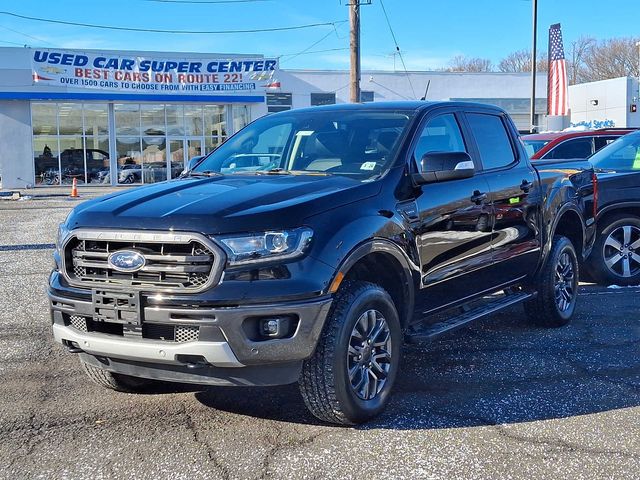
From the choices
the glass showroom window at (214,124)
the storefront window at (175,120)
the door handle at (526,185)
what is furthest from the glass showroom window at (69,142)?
the door handle at (526,185)

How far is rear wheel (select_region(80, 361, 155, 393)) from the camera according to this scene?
4698mm

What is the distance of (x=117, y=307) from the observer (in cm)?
385

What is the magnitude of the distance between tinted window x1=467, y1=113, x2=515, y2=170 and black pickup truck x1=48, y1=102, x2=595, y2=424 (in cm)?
10

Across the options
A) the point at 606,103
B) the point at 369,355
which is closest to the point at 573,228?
the point at 369,355

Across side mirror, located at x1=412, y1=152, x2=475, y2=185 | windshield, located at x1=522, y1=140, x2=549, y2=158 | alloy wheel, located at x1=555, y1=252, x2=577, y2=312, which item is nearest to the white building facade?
windshield, located at x1=522, y1=140, x2=549, y2=158

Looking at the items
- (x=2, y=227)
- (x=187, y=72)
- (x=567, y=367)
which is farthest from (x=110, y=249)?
(x=187, y=72)

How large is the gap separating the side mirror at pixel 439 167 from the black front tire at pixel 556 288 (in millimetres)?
2089

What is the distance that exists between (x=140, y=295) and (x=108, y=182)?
29.5 meters

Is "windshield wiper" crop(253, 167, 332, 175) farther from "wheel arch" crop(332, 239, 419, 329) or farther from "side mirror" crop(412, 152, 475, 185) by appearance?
"wheel arch" crop(332, 239, 419, 329)

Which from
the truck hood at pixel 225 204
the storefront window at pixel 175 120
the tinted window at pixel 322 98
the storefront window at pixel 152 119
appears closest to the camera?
the truck hood at pixel 225 204

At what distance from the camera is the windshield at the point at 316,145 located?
4.93m

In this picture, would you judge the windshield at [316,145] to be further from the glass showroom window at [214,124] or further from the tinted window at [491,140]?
the glass showroom window at [214,124]

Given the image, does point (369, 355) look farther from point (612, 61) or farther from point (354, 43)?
point (612, 61)

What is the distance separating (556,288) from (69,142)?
28754 millimetres
